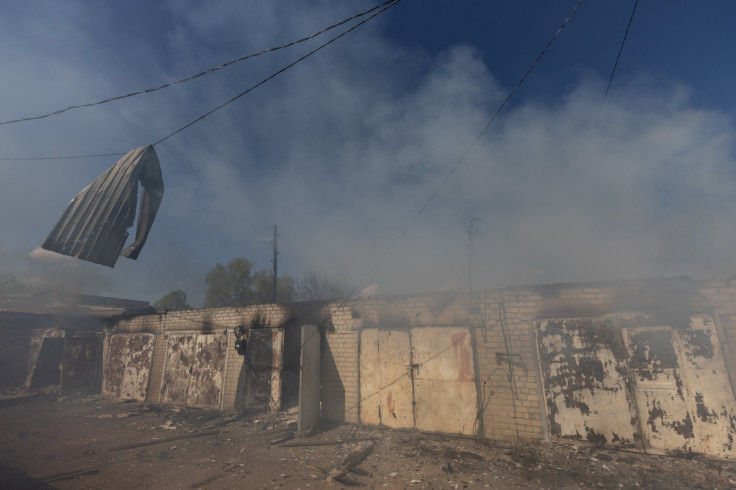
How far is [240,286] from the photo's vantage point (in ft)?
108

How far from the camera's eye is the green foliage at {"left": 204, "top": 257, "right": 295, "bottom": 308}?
32.1m

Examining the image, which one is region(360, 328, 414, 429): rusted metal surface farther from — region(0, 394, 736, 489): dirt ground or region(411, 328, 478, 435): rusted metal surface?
region(0, 394, 736, 489): dirt ground

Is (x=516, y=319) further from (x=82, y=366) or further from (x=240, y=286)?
(x=240, y=286)

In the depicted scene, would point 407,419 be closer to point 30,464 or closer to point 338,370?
point 338,370

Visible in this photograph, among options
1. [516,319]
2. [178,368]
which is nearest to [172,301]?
[178,368]

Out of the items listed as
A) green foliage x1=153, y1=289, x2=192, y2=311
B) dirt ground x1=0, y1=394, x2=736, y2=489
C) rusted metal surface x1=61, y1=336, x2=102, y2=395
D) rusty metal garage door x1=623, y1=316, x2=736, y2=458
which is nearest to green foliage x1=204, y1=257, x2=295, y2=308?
green foliage x1=153, y1=289, x2=192, y2=311

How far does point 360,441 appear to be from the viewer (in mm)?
6461

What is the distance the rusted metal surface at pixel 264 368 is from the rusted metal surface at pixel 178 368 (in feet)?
8.54

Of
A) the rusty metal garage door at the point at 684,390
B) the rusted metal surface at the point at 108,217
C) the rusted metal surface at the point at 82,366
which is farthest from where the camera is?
the rusted metal surface at the point at 82,366

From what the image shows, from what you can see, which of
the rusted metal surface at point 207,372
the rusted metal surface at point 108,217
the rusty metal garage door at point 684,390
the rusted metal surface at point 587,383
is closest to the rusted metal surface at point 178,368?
the rusted metal surface at point 207,372

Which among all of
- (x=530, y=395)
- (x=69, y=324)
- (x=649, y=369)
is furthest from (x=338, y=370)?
(x=69, y=324)

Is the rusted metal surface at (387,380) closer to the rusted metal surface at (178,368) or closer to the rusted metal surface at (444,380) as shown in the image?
the rusted metal surface at (444,380)

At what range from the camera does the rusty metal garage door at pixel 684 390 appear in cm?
488

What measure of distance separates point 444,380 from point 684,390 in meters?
4.10
